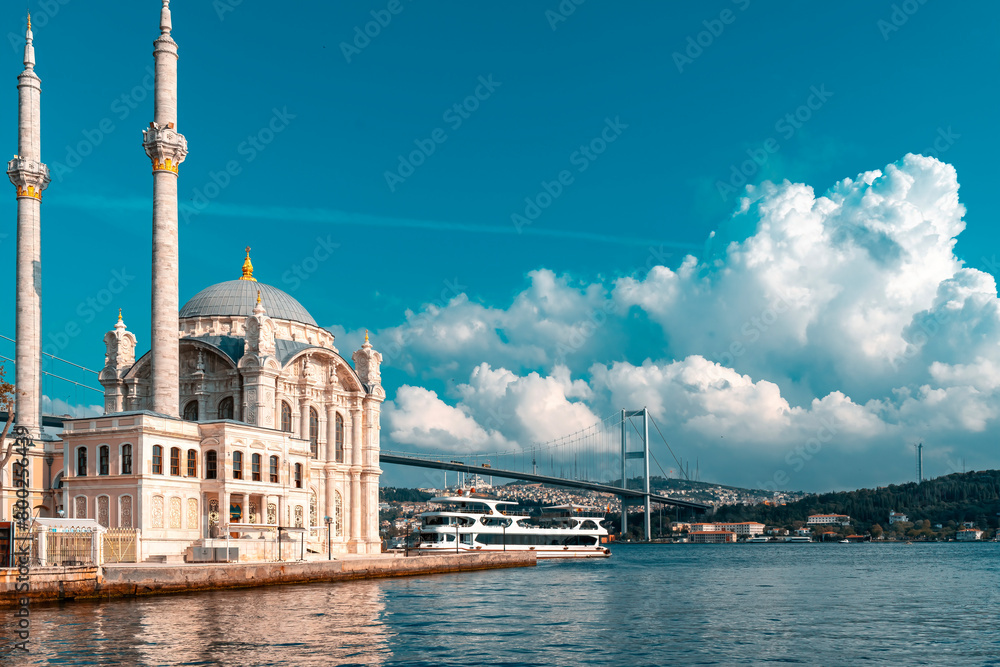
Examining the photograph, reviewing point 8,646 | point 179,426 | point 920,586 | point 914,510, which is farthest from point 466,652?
point 914,510

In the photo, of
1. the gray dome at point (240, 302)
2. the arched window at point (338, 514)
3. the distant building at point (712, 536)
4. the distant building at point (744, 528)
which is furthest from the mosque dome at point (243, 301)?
the distant building at point (744, 528)

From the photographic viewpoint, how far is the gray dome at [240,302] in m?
48.8

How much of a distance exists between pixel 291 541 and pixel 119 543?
823 cm

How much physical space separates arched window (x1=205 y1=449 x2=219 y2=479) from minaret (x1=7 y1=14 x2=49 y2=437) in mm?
8200

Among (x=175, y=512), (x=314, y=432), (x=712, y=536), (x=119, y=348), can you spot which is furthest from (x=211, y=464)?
(x=712, y=536)

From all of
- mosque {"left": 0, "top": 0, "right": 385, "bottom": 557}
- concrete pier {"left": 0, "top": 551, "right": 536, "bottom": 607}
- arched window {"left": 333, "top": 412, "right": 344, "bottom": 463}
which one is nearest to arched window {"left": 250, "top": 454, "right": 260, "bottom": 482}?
mosque {"left": 0, "top": 0, "right": 385, "bottom": 557}

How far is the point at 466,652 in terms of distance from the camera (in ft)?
62.6

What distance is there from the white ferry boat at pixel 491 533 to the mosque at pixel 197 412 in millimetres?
8056

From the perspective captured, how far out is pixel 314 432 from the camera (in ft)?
159

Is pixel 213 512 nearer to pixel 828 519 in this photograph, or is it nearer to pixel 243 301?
pixel 243 301

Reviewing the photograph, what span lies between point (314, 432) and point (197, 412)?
220 inches

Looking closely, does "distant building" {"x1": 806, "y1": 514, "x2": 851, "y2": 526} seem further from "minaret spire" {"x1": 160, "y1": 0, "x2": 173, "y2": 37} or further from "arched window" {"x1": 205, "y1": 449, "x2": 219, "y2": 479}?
"minaret spire" {"x1": 160, "y1": 0, "x2": 173, "y2": 37}

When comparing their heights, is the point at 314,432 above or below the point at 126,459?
above

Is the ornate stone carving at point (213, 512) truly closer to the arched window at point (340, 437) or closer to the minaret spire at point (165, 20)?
the arched window at point (340, 437)
